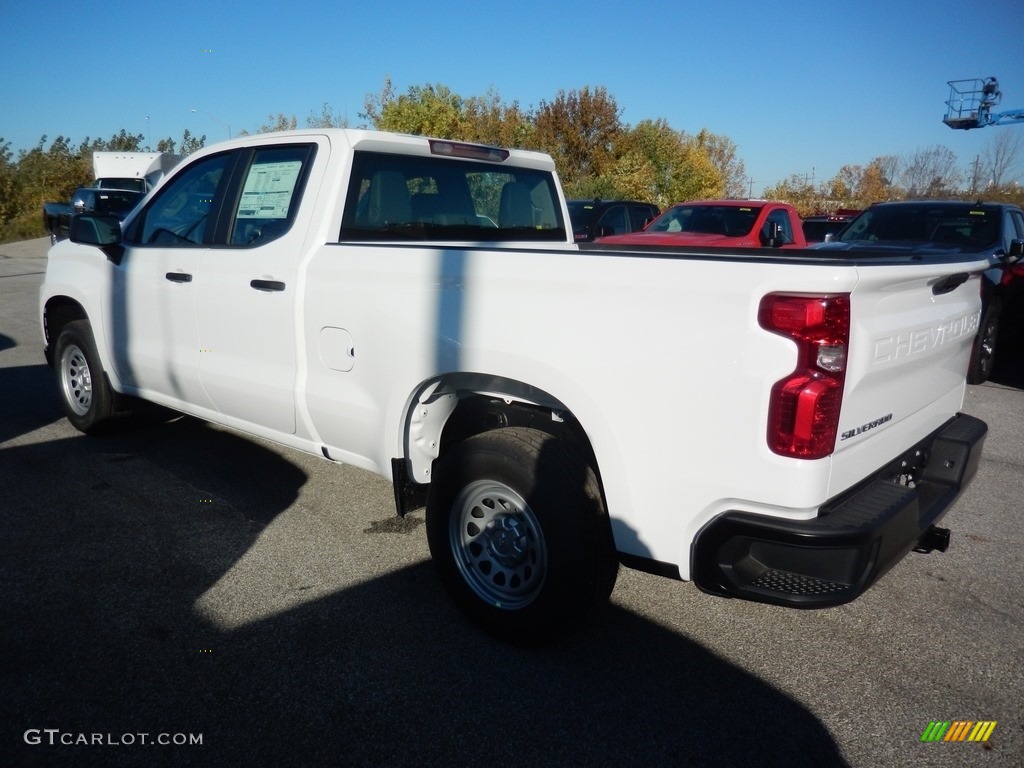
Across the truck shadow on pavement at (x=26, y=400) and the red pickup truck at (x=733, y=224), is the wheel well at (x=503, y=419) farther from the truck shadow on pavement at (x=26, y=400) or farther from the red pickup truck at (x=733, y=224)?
the red pickup truck at (x=733, y=224)

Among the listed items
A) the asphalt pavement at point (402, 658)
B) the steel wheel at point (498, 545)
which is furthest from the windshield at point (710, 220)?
the steel wheel at point (498, 545)

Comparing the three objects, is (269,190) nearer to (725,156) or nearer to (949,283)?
(949,283)

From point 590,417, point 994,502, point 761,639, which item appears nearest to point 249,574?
point 590,417

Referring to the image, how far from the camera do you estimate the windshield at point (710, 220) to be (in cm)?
1171

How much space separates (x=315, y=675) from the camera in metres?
2.92

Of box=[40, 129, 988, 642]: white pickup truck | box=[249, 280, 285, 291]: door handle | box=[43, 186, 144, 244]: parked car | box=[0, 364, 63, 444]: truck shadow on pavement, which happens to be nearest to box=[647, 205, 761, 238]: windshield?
box=[40, 129, 988, 642]: white pickup truck

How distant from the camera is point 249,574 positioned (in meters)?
3.69

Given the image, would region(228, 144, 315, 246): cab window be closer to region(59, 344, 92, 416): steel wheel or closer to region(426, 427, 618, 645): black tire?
region(426, 427, 618, 645): black tire

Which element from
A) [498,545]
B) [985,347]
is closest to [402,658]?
[498,545]

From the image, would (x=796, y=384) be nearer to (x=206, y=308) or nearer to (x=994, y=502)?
(x=206, y=308)

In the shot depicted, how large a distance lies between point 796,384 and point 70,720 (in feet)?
8.51

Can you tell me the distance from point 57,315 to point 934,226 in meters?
8.67

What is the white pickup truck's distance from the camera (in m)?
2.37

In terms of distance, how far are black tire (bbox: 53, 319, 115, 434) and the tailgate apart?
4675 millimetres
